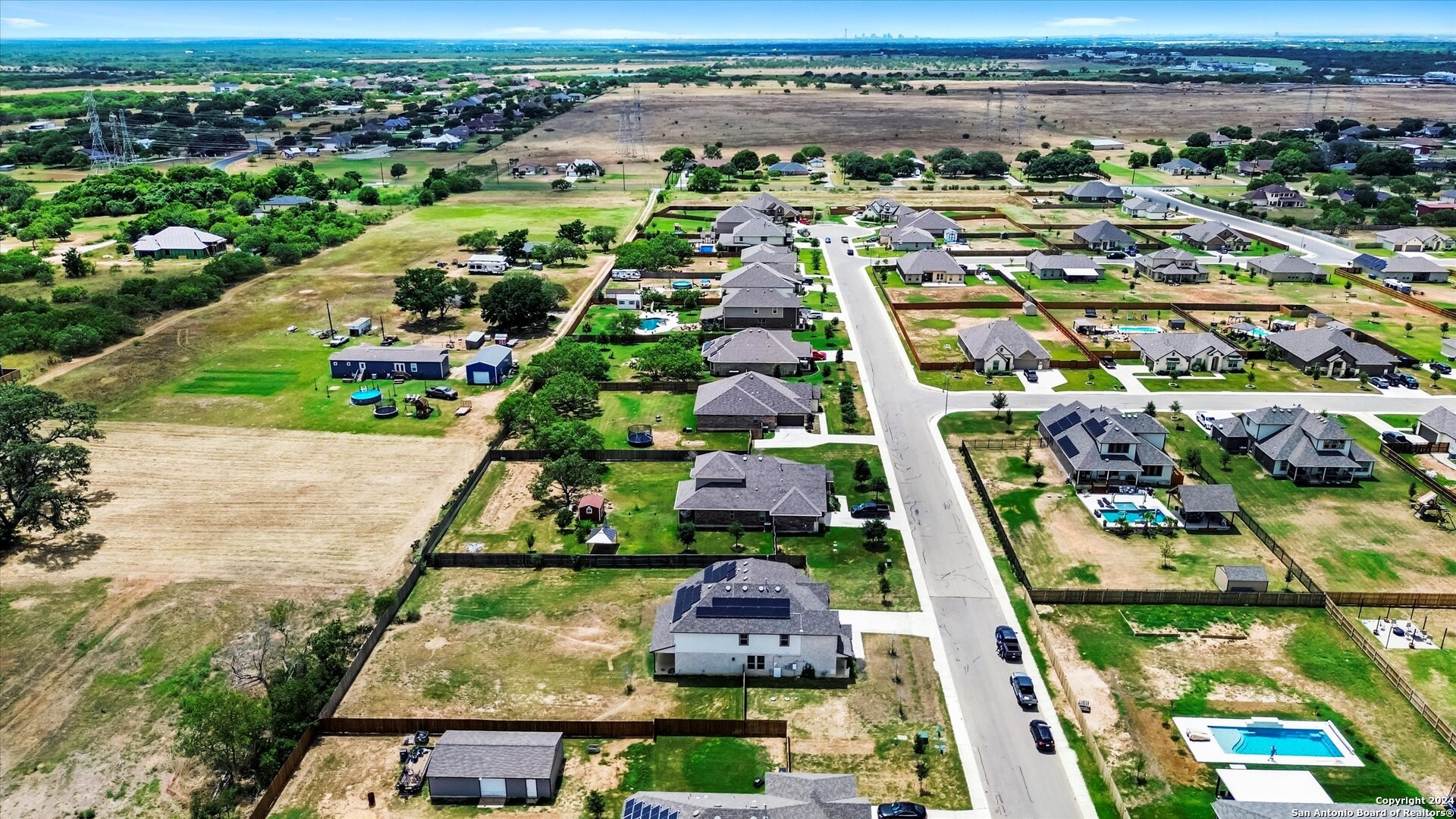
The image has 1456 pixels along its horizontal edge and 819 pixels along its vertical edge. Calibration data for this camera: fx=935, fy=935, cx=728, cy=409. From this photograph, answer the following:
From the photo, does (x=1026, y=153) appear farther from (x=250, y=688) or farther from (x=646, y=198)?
(x=250, y=688)

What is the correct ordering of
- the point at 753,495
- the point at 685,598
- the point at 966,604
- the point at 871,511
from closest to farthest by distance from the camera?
the point at 685,598 < the point at 966,604 < the point at 753,495 < the point at 871,511

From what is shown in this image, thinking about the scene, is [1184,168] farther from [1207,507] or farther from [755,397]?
[1207,507]

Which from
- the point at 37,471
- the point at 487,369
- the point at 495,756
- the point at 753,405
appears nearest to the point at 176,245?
the point at 487,369

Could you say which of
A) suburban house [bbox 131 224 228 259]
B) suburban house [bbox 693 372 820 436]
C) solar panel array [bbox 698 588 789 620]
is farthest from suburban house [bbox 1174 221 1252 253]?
suburban house [bbox 131 224 228 259]

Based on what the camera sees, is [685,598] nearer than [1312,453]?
Yes

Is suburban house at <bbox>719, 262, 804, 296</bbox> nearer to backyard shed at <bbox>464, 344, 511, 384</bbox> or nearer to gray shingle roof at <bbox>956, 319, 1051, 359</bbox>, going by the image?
gray shingle roof at <bbox>956, 319, 1051, 359</bbox>

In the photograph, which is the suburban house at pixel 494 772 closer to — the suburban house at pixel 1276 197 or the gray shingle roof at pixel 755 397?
the gray shingle roof at pixel 755 397

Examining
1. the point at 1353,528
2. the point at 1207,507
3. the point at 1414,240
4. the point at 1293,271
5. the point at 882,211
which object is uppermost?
the point at 882,211
